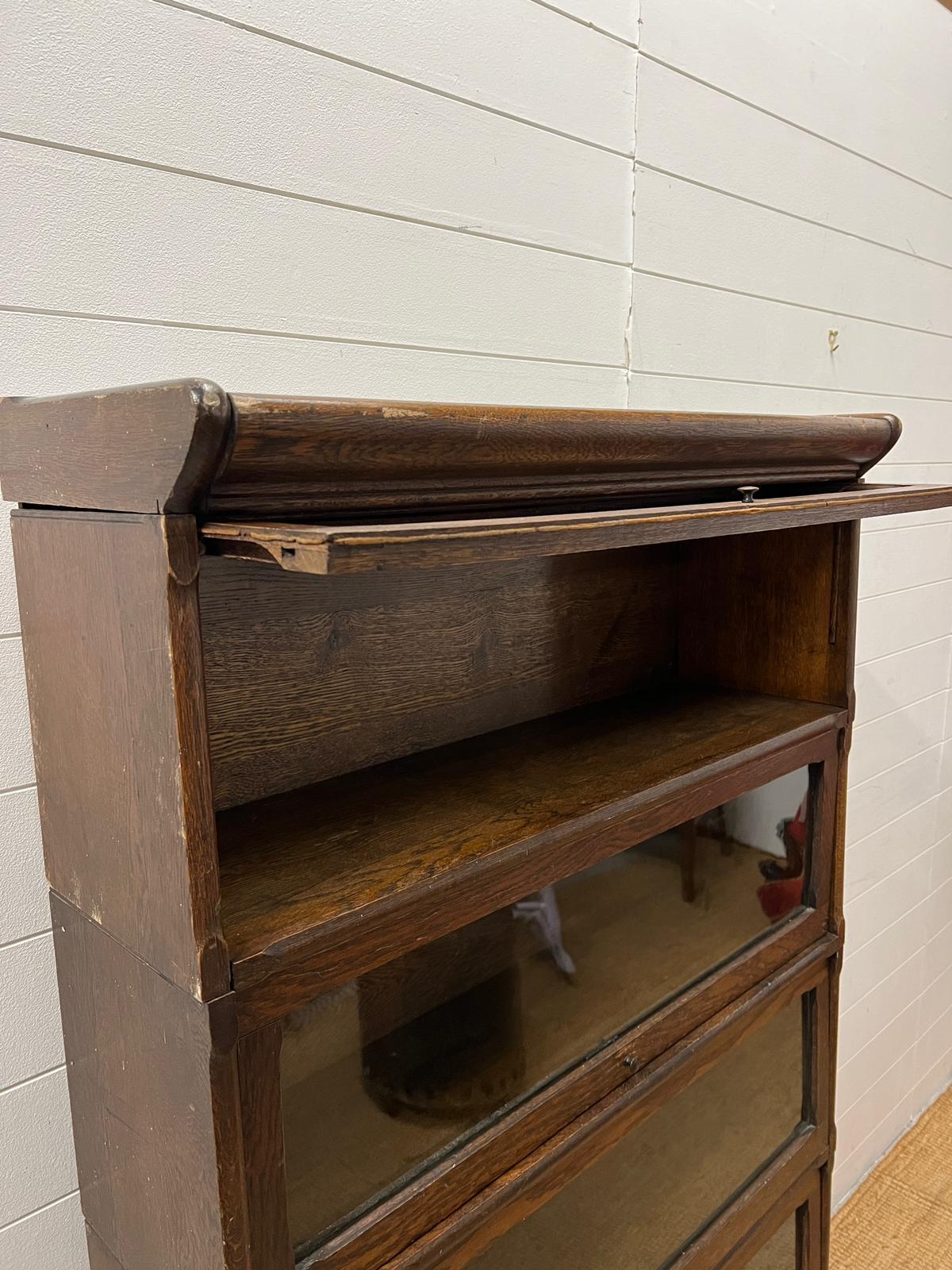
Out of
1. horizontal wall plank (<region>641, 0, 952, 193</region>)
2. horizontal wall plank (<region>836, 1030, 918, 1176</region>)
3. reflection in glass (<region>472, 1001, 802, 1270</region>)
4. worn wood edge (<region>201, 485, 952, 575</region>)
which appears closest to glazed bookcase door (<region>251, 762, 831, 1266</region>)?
reflection in glass (<region>472, 1001, 802, 1270</region>)

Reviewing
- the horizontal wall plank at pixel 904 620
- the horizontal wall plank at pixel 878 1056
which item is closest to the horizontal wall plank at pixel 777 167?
the horizontal wall plank at pixel 904 620

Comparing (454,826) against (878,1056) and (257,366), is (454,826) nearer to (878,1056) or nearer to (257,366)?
(257,366)

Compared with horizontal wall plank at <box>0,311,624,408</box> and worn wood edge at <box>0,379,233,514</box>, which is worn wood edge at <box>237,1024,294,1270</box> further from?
horizontal wall plank at <box>0,311,624,408</box>

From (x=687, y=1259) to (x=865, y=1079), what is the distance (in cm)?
115

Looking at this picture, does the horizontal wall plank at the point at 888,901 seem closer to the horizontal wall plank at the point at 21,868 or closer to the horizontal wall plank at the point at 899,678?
the horizontal wall plank at the point at 899,678

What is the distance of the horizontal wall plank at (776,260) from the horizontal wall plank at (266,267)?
0.16 metres

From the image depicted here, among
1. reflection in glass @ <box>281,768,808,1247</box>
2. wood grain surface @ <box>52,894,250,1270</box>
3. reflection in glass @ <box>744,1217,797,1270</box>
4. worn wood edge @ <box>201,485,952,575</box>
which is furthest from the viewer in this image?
reflection in glass @ <box>744,1217,797,1270</box>

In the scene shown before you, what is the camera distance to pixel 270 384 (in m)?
0.88

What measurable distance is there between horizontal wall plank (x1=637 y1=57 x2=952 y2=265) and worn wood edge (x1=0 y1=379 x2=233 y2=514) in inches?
36.3

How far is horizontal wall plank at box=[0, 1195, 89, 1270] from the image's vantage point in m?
0.80

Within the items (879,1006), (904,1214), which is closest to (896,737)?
(879,1006)

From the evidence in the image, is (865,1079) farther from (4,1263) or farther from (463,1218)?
(4,1263)

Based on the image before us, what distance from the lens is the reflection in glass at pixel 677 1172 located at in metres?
0.92

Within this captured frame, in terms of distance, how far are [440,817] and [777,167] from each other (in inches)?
47.3
